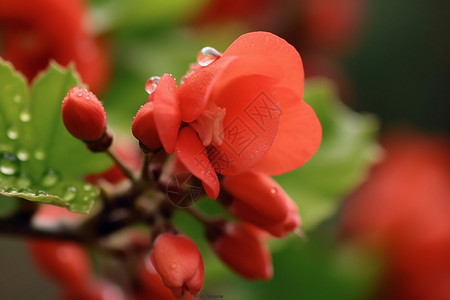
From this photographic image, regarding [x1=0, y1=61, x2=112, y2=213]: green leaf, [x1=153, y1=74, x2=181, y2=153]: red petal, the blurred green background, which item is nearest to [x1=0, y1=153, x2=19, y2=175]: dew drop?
[x1=0, y1=61, x2=112, y2=213]: green leaf

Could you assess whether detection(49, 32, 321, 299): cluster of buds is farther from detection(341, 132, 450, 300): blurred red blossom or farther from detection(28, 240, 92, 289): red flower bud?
detection(341, 132, 450, 300): blurred red blossom

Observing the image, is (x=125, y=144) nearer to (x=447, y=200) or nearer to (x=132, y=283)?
(x=132, y=283)

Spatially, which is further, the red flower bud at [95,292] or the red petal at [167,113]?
the red flower bud at [95,292]

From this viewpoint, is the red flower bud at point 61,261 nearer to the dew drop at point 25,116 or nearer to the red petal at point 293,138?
the dew drop at point 25,116

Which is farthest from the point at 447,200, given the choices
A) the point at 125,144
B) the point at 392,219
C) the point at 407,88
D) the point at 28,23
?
the point at 28,23

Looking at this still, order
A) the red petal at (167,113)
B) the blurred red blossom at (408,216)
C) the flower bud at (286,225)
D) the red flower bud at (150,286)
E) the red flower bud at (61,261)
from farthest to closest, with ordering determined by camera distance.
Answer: the blurred red blossom at (408,216), the red flower bud at (61,261), the red flower bud at (150,286), the flower bud at (286,225), the red petal at (167,113)

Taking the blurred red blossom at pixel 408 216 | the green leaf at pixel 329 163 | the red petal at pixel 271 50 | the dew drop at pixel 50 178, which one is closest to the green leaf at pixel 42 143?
the dew drop at pixel 50 178

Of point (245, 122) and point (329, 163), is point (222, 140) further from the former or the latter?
point (329, 163)
